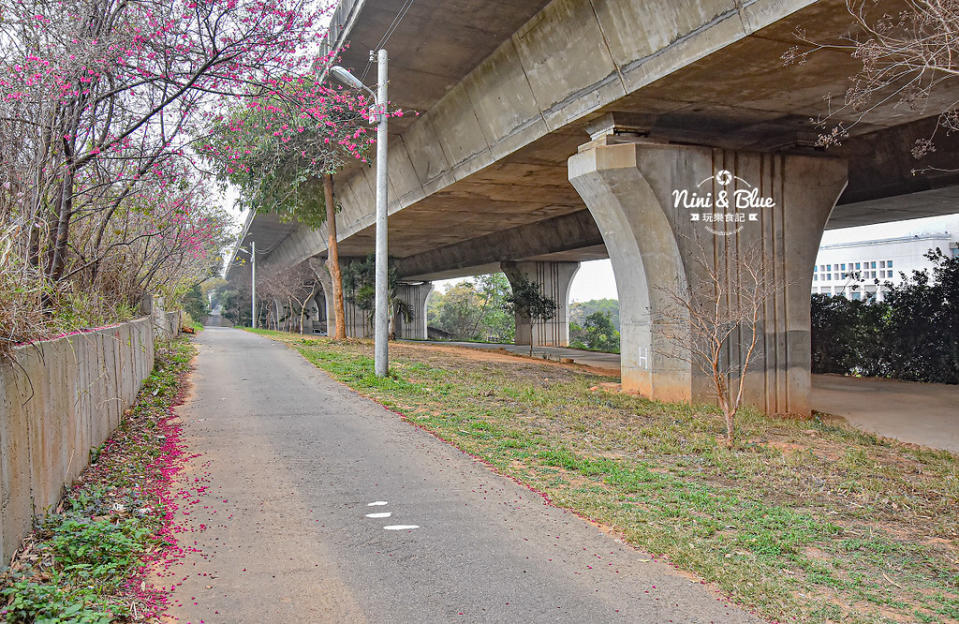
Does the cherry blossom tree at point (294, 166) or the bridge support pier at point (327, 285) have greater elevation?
the cherry blossom tree at point (294, 166)

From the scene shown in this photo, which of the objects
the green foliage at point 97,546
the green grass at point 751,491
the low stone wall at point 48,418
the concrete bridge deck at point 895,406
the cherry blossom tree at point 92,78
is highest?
the cherry blossom tree at point 92,78

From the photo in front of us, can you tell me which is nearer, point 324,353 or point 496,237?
point 324,353

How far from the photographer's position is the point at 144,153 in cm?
948

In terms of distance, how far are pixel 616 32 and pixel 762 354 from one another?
6.13 m

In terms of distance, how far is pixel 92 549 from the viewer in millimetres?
4207

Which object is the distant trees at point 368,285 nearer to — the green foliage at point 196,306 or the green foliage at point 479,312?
the green foliage at point 479,312

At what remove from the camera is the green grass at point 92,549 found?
131 inches

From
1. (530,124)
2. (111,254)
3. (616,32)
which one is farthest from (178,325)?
(616,32)

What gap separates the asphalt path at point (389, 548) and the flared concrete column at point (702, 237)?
222 inches

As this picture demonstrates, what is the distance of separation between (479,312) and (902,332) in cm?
4596

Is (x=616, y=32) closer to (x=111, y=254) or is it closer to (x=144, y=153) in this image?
(x=144, y=153)

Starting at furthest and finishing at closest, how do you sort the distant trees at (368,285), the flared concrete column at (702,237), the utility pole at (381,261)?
the distant trees at (368,285) < the utility pole at (381,261) < the flared concrete column at (702,237)

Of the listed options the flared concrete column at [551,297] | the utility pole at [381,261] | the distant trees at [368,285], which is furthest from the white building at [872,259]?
the utility pole at [381,261]

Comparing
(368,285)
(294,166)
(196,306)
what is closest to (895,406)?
(294,166)
